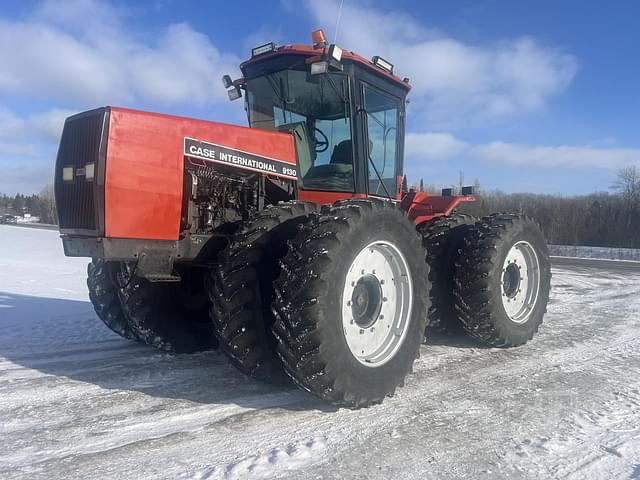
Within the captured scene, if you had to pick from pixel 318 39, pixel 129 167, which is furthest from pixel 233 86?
pixel 129 167

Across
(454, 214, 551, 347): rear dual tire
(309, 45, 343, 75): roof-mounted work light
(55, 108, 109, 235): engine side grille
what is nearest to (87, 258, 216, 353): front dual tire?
(55, 108, 109, 235): engine side grille

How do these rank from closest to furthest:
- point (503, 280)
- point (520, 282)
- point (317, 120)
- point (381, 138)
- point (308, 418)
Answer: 1. point (308, 418)
2. point (317, 120)
3. point (381, 138)
4. point (503, 280)
5. point (520, 282)

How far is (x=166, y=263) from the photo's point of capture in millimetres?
3645

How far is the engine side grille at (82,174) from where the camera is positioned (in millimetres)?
3338

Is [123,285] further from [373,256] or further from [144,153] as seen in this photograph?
[373,256]

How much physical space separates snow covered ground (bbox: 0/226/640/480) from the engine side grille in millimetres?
1259

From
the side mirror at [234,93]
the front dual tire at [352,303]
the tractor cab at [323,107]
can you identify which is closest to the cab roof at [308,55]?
the tractor cab at [323,107]

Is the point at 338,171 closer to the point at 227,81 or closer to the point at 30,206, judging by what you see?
the point at 227,81

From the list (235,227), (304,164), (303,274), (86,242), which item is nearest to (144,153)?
(86,242)

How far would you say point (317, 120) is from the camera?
495 cm

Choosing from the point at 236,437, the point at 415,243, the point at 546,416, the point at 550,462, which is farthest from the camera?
the point at 415,243

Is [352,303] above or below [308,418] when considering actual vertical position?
above

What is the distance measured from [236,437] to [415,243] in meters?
1.98

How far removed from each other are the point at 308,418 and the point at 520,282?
11.1 feet
